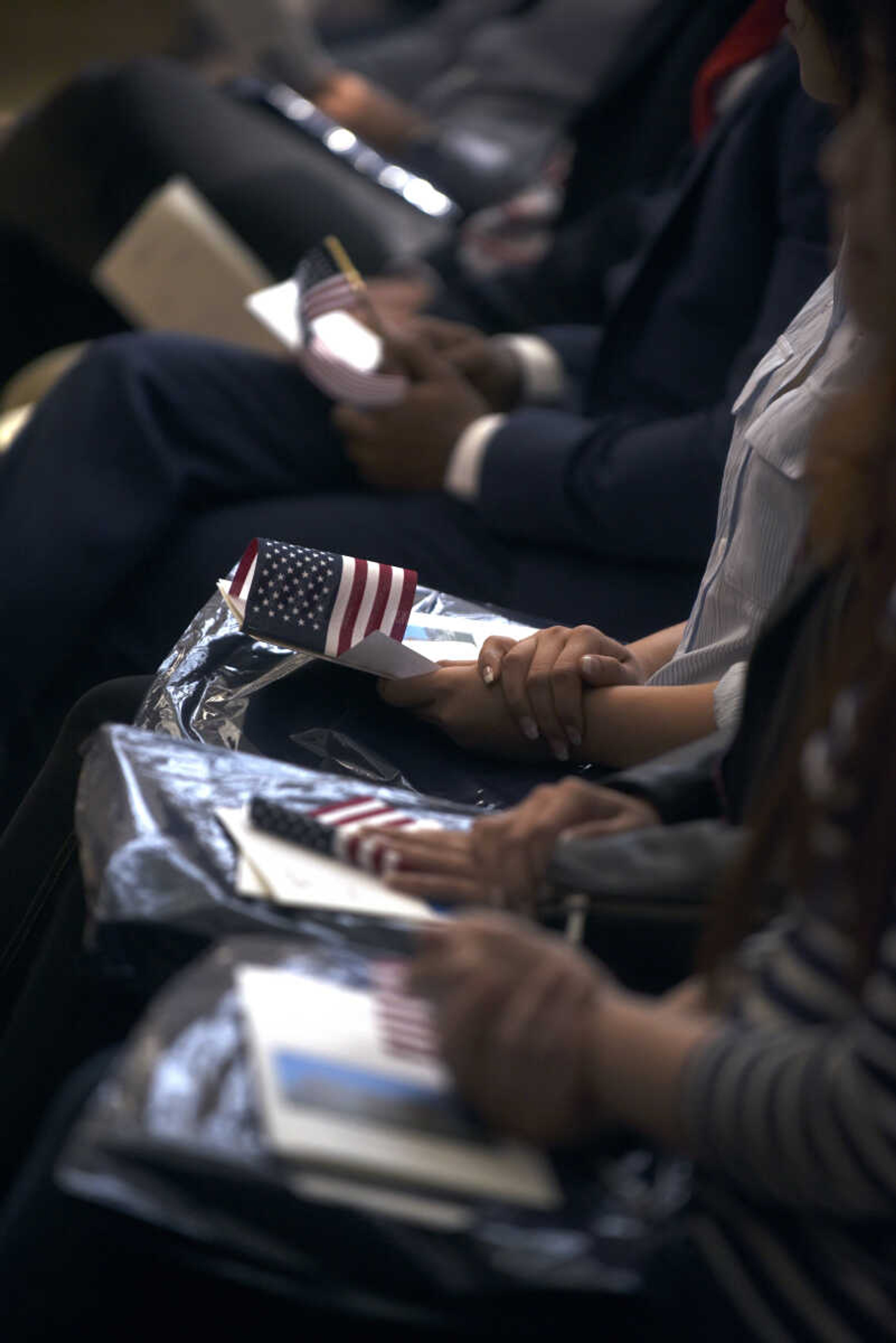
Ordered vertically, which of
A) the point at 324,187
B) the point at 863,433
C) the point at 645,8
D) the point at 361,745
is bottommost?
the point at 361,745

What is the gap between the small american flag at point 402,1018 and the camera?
2.12 ft

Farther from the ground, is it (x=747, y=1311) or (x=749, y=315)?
(x=749, y=315)

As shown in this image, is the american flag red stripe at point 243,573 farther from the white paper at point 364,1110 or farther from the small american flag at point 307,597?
the white paper at point 364,1110

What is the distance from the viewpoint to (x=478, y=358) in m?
1.86

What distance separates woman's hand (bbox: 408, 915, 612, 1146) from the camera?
61cm

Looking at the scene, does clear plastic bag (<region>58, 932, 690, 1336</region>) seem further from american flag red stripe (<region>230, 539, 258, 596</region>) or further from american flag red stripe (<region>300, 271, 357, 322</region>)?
american flag red stripe (<region>300, 271, 357, 322</region>)

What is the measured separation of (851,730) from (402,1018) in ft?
0.74

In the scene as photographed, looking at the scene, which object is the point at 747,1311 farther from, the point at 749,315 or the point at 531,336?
the point at 531,336

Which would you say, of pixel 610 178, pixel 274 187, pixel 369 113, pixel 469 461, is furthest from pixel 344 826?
pixel 369 113

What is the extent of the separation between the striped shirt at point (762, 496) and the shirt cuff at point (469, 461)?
1.59 feet

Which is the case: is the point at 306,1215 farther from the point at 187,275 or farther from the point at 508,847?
the point at 187,275

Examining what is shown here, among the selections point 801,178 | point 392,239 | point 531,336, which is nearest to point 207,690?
point 801,178

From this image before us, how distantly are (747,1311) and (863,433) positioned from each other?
36 cm

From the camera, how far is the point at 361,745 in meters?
1.07
